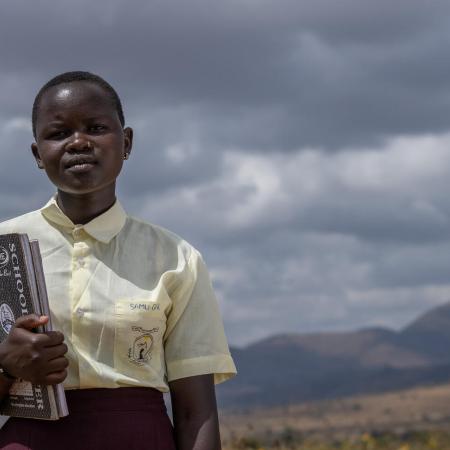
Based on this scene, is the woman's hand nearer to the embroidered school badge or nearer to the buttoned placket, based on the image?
the buttoned placket

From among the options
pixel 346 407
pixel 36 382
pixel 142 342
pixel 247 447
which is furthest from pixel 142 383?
pixel 346 407

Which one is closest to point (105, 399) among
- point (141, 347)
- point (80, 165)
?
point (141, 347)

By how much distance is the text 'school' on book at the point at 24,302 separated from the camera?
3082mm

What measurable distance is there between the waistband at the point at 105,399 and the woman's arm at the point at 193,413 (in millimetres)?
160

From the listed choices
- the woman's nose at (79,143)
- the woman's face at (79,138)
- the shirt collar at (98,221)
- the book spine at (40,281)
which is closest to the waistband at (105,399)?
the book spine at (40,281)

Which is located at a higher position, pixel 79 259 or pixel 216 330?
pixel 79 259

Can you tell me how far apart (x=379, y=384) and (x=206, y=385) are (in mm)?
153141

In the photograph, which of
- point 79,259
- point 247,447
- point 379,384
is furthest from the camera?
point 379,384

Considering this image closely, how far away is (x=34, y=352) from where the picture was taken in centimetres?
309

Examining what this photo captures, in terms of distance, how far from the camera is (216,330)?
3.49 m

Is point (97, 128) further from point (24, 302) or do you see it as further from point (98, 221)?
point (24, 302)

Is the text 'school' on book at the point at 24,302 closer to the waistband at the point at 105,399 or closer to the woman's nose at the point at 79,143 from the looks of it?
the waistband at the point at 105,399

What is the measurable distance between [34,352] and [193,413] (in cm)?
58

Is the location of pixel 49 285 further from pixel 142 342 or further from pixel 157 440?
pixel 157 440
